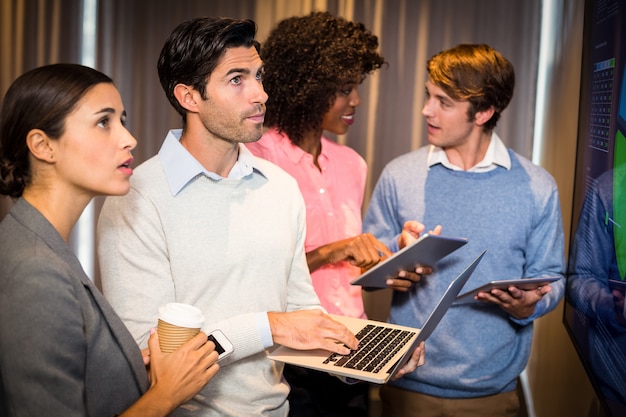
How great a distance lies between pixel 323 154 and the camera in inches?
110

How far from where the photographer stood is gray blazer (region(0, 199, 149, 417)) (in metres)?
1.26

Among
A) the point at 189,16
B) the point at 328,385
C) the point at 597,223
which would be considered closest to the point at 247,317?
the point at 328,385

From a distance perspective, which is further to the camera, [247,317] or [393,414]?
[393,414]

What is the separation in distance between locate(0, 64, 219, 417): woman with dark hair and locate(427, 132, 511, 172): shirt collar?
1334mm

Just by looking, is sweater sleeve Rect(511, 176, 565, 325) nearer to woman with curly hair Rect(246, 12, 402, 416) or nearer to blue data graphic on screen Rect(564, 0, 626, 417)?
blue data graphic on screen Rect(564, 0, 626, 417)

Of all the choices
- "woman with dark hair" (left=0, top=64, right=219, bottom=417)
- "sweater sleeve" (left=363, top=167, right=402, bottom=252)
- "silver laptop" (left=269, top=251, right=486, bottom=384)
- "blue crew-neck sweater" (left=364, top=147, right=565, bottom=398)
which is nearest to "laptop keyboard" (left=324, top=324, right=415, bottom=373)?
"silver laptop" (left=269, top=251, right=486, bottom=384)

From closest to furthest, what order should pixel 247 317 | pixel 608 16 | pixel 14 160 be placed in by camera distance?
1. pixel 14 160
2. pixel 247 317
3. pixel 608 16

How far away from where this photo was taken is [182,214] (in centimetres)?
185

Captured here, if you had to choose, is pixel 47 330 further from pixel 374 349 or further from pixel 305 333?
pixel 374 349

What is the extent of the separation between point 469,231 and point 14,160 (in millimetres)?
1541

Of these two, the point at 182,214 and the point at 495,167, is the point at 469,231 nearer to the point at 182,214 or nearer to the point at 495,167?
the point at 495,167

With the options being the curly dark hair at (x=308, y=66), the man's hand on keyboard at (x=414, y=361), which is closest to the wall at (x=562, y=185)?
the man's hand on keyboard at (x=414, y=361)

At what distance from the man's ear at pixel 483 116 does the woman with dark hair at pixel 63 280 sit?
4.78 feet

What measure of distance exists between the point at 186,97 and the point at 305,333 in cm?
70
